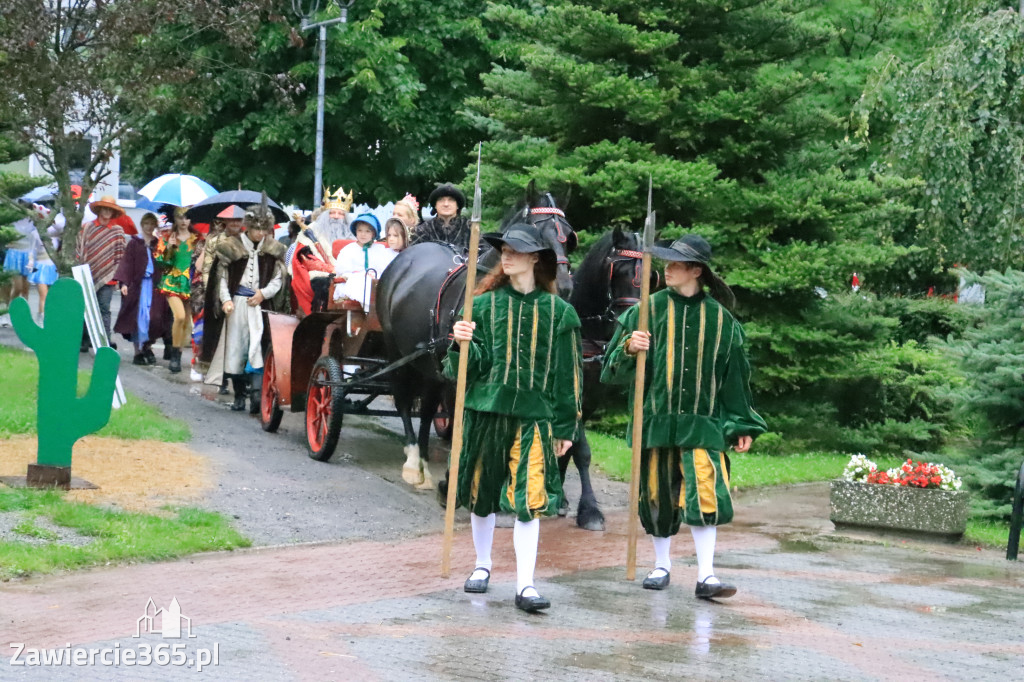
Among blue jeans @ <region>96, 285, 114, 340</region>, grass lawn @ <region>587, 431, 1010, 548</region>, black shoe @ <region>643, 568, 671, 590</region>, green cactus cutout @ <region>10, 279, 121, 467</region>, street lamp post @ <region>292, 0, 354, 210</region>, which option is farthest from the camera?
street lamp post @ <region>292, 0, 354, 210</region>

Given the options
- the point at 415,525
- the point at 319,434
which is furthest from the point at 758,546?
the point at 319,434

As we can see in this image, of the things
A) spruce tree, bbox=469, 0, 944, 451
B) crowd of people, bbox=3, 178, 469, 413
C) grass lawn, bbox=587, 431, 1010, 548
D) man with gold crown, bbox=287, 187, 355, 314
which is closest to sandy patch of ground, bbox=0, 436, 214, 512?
man with gold crown, bbox=287, 187, 355, 314

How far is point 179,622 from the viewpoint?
6.84 meters

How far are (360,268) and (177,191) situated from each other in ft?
23.8

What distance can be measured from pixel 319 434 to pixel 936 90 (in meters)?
8.55

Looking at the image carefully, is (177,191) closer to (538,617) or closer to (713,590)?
(713,590)

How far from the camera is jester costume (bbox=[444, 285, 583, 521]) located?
314 inches

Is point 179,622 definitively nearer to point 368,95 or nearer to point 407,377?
point 407,377

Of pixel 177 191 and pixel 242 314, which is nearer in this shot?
pixel 242 314

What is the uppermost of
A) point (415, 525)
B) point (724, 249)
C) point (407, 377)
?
point (724, 249)

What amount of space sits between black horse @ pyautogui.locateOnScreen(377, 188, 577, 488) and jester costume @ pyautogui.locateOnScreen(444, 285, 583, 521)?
7.17 ft

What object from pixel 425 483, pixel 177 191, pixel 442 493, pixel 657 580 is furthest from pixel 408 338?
pixel 177 191

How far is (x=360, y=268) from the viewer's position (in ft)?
43.8

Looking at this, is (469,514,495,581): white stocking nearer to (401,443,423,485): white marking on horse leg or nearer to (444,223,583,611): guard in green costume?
(444,223,583,611): guard in green costume
